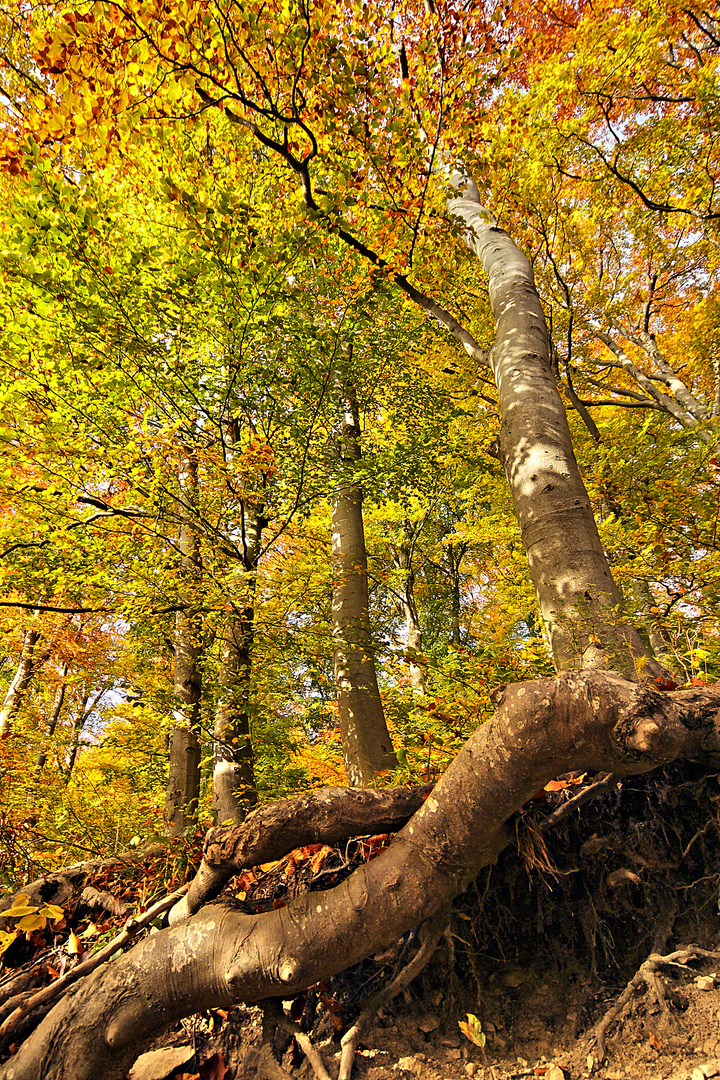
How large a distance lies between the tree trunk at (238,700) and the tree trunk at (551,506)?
11.6 ft

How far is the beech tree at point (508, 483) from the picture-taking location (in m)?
1.69

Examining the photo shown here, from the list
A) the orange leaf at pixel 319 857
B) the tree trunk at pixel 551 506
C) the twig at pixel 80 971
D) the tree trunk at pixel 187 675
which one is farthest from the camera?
the tree trunk at pixel 187 675

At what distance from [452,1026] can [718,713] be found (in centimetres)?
166

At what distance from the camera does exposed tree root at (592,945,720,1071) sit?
1634mm

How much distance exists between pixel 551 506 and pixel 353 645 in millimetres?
3420

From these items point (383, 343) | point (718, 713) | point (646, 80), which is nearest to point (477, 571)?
point (383, 343)

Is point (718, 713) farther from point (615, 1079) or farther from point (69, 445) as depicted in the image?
point (69, 445)

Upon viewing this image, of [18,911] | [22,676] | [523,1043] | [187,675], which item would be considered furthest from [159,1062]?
[22,676]

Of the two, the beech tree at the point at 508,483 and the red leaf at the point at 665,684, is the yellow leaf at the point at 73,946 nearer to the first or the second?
the beech tree at the point at 508,483

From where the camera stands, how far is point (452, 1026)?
1.85 m

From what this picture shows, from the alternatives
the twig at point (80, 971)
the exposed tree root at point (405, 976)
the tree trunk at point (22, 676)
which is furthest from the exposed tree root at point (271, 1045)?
the tree trunk at point (22, 676)

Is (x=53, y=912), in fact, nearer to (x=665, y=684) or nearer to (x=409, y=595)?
(x=665, y=684)

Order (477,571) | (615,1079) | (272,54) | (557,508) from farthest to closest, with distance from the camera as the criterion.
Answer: (477,571) → (272,54) → (557,508) → (615,1079)

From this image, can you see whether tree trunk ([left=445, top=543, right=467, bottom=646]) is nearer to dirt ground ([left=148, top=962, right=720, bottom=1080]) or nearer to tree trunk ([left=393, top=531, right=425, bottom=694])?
tree trunk ([left=393, top=531, right=425, bottom=694])
